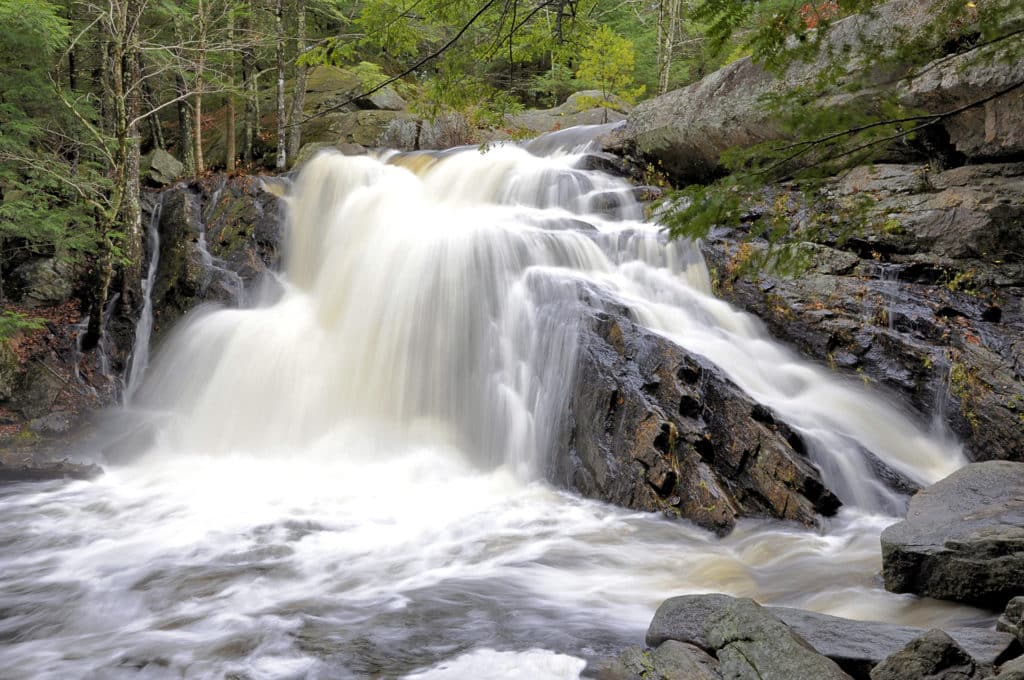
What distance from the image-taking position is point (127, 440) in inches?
342

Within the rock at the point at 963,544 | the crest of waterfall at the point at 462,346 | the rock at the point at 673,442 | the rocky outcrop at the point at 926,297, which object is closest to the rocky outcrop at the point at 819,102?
the rocky outcrop at the point at 926,297

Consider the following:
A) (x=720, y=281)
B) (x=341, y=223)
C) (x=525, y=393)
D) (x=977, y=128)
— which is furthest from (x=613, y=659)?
(x=341, y=223)

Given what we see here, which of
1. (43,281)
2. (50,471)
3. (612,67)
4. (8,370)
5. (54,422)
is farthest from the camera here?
(612,67)

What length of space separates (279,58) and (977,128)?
12915 millimetres

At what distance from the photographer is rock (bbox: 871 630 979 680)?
9.12ft

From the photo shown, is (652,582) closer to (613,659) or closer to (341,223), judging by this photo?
(613,659)

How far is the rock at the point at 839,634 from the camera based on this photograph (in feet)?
10.1

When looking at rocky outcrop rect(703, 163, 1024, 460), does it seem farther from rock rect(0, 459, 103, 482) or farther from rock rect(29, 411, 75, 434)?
rock rect(29, 411, 75, 434)

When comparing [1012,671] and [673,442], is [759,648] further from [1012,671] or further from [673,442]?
[673,442]

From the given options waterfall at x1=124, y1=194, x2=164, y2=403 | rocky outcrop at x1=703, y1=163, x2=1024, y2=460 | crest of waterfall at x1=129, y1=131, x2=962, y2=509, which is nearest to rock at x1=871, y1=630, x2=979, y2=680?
crest of waterfall at x1=129, y1=131, x2=962, y2=509

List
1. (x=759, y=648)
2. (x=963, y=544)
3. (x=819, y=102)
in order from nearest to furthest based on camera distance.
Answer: (x=759, y=648)
(x=963, y=544)
(x=819, y=102)

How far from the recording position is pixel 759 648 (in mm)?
3145

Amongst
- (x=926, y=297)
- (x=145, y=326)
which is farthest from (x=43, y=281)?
(x=926, y=297)

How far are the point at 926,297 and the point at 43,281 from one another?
1343 centimetres
